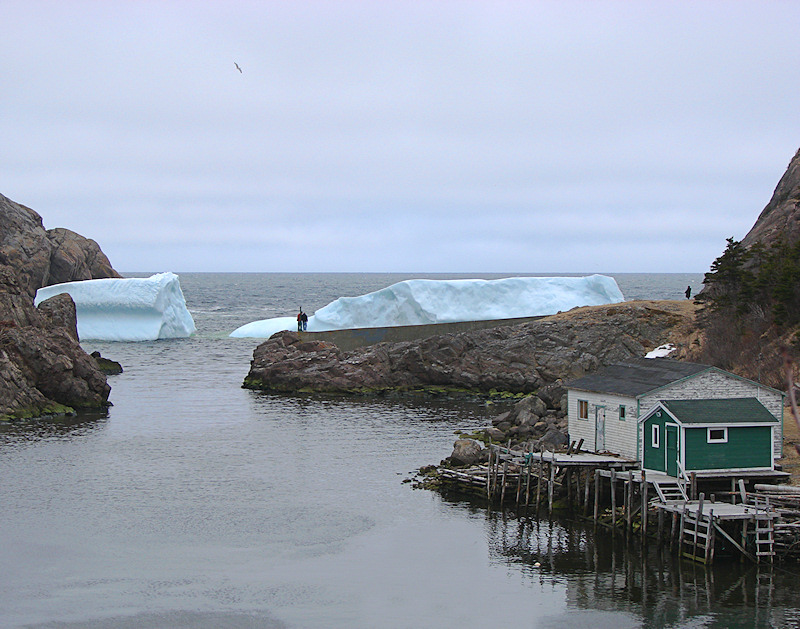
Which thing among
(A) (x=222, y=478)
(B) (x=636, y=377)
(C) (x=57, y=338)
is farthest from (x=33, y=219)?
(B) (x=636, y=377)

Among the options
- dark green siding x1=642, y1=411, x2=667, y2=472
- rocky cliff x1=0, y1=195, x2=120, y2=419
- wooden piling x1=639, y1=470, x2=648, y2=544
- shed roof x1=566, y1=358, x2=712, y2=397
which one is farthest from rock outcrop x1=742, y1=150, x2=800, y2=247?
rocky cliff x1=0, y1=195, x2=120, y2=419

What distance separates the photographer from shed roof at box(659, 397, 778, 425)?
24.2 m

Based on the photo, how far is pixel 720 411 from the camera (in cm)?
2464

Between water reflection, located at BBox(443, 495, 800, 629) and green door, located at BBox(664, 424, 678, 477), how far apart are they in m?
2.07

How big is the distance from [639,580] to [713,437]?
16.9 feet

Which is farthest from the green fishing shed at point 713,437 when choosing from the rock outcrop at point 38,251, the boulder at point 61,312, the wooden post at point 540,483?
the rock outcrop at point 38,251

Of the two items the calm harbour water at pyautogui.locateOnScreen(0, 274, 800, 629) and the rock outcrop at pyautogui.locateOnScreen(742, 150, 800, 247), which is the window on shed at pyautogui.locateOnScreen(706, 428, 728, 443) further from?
the rock outcrop at pyautogui.locateOnScreen(742, 150, 800, 247)

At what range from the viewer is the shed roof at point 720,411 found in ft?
79.3

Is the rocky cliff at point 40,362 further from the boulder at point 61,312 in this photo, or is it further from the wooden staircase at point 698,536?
the wooden staircase at point 698,536

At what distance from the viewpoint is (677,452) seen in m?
24.2

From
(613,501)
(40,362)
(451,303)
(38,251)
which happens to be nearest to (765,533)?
(613,501)

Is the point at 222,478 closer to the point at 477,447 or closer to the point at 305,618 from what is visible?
the point at 477,447

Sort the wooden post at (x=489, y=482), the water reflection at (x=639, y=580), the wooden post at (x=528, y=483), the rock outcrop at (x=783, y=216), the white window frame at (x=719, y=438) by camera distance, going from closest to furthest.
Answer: the water reflection at (x=639, y=580) < the white window frame at (x=719, y=438) < the wooden post at (x=528, y=483) < the wooden post at (x=489, y=482) < the rock outcrop at (x=783, y=216)

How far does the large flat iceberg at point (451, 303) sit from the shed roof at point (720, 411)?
135 feet
